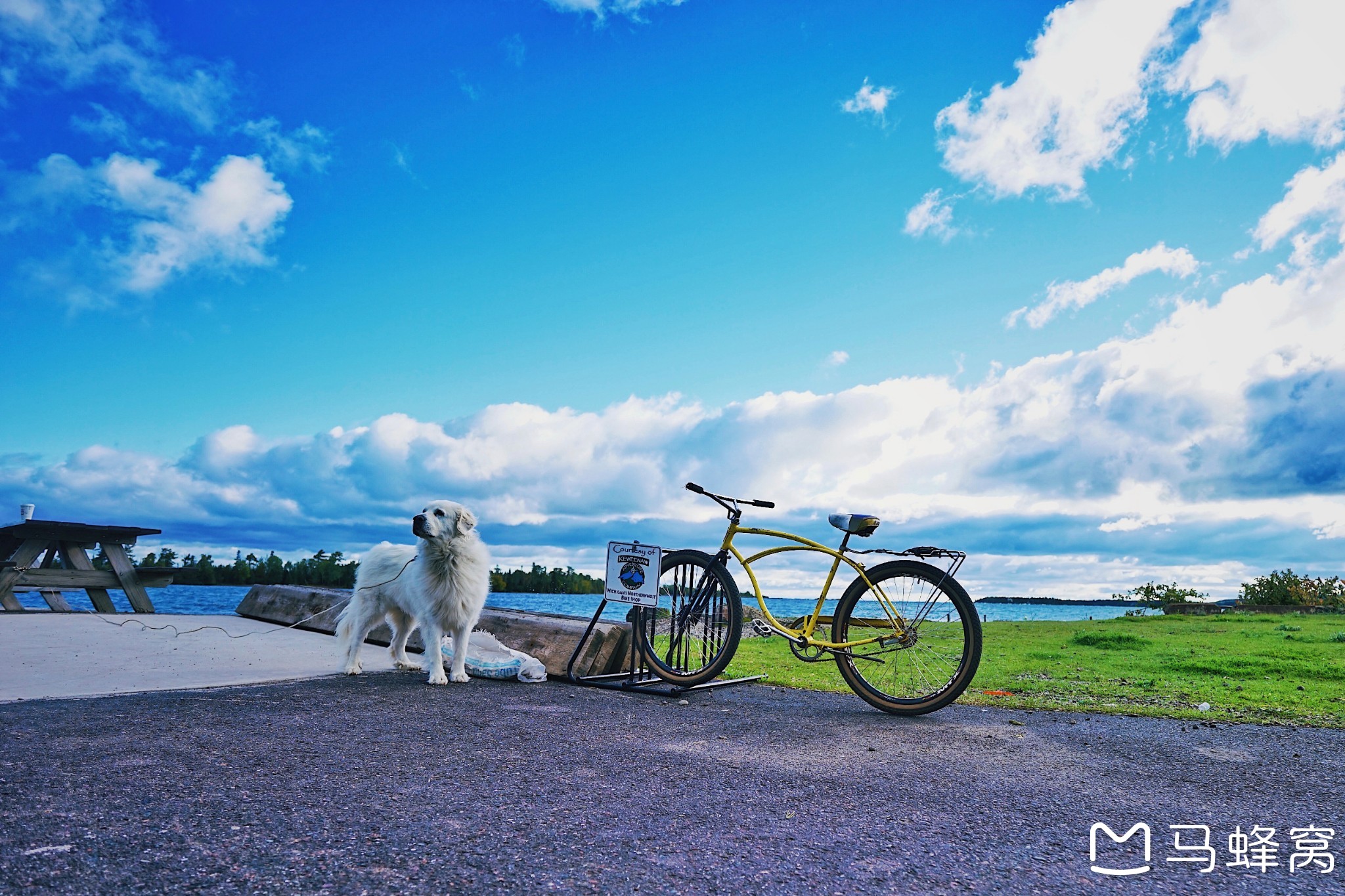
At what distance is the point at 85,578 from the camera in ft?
38.2

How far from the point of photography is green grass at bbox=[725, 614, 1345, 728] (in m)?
6.02

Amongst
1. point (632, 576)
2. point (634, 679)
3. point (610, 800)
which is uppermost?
point (632, 576)

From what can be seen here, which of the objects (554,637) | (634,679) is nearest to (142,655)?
(554,637)

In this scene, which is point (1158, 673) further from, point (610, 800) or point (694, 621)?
point (610, 800)

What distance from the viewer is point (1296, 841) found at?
9.53 feet

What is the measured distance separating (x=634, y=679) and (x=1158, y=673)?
6.26 meters

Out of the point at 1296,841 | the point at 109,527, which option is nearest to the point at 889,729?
the point at 1296,841

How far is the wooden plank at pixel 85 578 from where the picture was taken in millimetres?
11125

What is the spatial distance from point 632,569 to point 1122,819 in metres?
4.32

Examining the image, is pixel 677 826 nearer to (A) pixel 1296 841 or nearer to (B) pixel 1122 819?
(B) pixel 1122 819

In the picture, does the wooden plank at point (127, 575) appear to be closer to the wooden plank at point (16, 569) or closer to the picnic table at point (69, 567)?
the picnic table at point (69, 567)

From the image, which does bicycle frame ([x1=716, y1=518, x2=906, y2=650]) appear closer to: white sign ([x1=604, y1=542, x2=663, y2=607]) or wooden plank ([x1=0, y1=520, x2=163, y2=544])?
white sign ([x1=604, y1=542, x2=663, y2=607])

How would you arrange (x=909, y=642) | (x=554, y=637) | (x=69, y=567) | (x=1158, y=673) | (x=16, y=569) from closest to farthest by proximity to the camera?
(x=909, y=642) → (x=554, y=637) → (x=1158, y=673) → (x=16, y=569) → (x=69, y=567)

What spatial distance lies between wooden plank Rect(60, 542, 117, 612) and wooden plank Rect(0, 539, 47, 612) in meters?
0.30
